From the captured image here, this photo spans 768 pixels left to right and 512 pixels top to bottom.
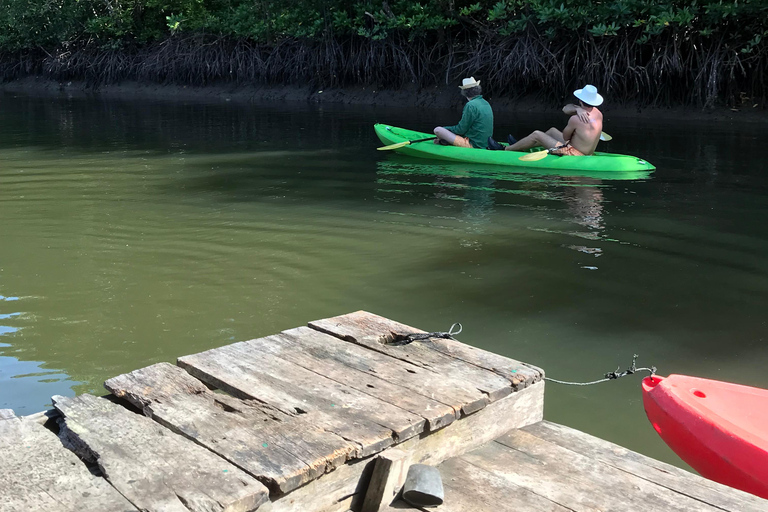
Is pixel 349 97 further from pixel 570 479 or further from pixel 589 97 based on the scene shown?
pixel 570 479

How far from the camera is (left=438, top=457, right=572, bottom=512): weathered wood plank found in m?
2.20

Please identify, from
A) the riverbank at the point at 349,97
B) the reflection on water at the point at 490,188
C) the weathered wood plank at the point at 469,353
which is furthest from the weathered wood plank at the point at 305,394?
the riverbank at the point at 349,97

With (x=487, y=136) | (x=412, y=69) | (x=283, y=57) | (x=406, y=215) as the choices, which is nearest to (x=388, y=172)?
(x=487, y=136)

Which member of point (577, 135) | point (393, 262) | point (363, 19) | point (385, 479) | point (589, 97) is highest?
point (363, 19)

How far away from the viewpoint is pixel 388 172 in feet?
31.1

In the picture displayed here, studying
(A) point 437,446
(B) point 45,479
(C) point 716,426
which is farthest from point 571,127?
(B) point 45,479

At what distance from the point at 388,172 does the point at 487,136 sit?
1494mm

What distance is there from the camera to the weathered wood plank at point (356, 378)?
242cm

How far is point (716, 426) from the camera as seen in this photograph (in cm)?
267

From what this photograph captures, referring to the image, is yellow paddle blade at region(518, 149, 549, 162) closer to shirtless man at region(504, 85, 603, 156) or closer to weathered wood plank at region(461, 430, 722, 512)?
shirtless man at region(504, 85, 603, 156)

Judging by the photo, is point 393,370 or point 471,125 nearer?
point 393,370

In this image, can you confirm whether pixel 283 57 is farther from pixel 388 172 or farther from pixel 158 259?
pixel 158 259

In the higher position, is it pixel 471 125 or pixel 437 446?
pixel 471 125

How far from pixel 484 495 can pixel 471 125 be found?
808 centimetres
